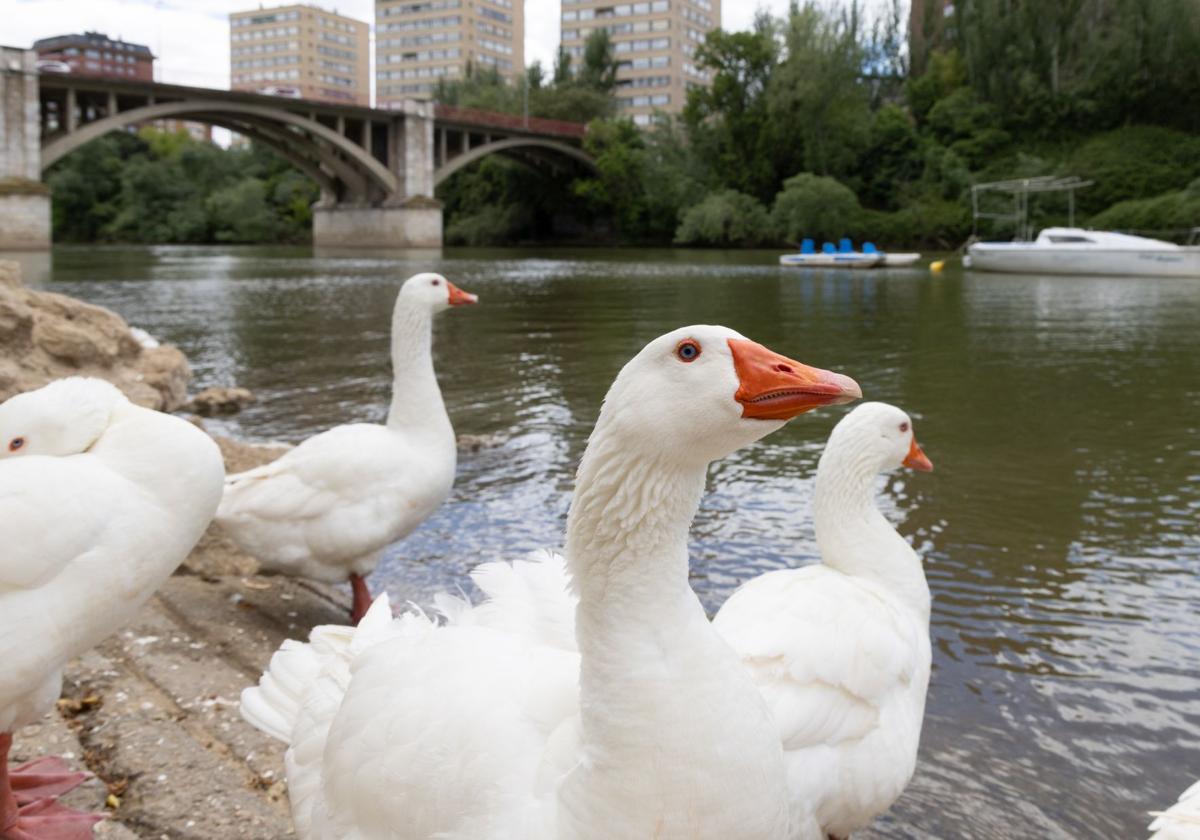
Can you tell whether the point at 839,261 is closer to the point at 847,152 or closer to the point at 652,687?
the point at 847,152

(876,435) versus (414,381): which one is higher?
(414,381)

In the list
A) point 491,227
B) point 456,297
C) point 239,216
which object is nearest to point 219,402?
point 456,297

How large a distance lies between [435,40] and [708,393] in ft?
466

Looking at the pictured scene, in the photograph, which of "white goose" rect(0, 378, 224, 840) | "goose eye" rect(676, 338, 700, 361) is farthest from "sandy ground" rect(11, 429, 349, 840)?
"goose eye" rect(676, 338, 700, 361)

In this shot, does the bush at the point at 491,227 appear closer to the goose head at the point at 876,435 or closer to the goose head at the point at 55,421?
the goose head at the point at 876,435

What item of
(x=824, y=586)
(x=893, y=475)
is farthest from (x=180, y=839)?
(x=893, y=475)

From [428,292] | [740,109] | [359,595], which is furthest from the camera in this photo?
[740,109]

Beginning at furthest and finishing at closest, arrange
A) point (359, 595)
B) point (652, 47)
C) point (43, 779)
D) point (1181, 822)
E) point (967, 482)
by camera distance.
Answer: point (652, 47), point (967, 482), point (359, 595), point (43, 779), point (1181, 822)

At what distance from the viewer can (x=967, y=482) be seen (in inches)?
309

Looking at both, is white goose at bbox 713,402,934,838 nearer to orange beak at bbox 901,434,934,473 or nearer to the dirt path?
orange beak at bbox 901,434,934,473

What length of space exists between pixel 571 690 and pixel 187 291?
25823mm

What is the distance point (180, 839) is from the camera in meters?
2.76

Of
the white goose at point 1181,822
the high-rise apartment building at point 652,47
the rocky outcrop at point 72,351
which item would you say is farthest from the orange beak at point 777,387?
the high-rise apartment building at point 652,47

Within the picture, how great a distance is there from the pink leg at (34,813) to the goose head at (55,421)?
33.6 inches
